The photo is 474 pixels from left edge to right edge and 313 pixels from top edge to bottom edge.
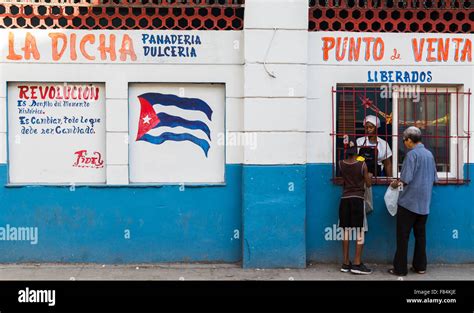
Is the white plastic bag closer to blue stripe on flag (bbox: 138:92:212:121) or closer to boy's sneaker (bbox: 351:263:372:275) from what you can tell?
boy's sneaker (bbox: 351:263:372:275)

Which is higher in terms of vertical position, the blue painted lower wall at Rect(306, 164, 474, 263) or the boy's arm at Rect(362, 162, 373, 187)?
the boy's arm at Rect(362, 162, 373, 187)

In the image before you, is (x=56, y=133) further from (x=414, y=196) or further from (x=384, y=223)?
(x=414, y=196)

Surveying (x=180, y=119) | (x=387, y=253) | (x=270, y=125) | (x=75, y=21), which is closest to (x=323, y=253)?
(x=387, y=253)

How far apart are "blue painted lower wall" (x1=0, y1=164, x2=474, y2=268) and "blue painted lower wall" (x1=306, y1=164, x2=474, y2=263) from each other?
0.01m

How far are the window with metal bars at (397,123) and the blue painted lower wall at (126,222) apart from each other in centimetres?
166

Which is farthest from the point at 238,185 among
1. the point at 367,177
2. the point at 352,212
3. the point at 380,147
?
the point at 380,147

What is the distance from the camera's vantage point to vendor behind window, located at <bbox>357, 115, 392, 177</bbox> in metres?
8.75

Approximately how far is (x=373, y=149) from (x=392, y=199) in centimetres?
76

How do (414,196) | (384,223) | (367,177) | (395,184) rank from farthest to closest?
(384,223) < (395,184) < (367,177) < (414,196)

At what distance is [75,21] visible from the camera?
27.7 ft

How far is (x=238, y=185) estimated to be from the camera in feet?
28.2

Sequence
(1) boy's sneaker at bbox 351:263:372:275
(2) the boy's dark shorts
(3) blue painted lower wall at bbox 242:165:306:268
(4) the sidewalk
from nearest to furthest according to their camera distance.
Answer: (4) the sidewalk < (2) the boy's dark shorts < (1) boy's sneaker at bbox 351:263:372:275 < (3) blue painted lower wall at bbox 242:165:306:268
